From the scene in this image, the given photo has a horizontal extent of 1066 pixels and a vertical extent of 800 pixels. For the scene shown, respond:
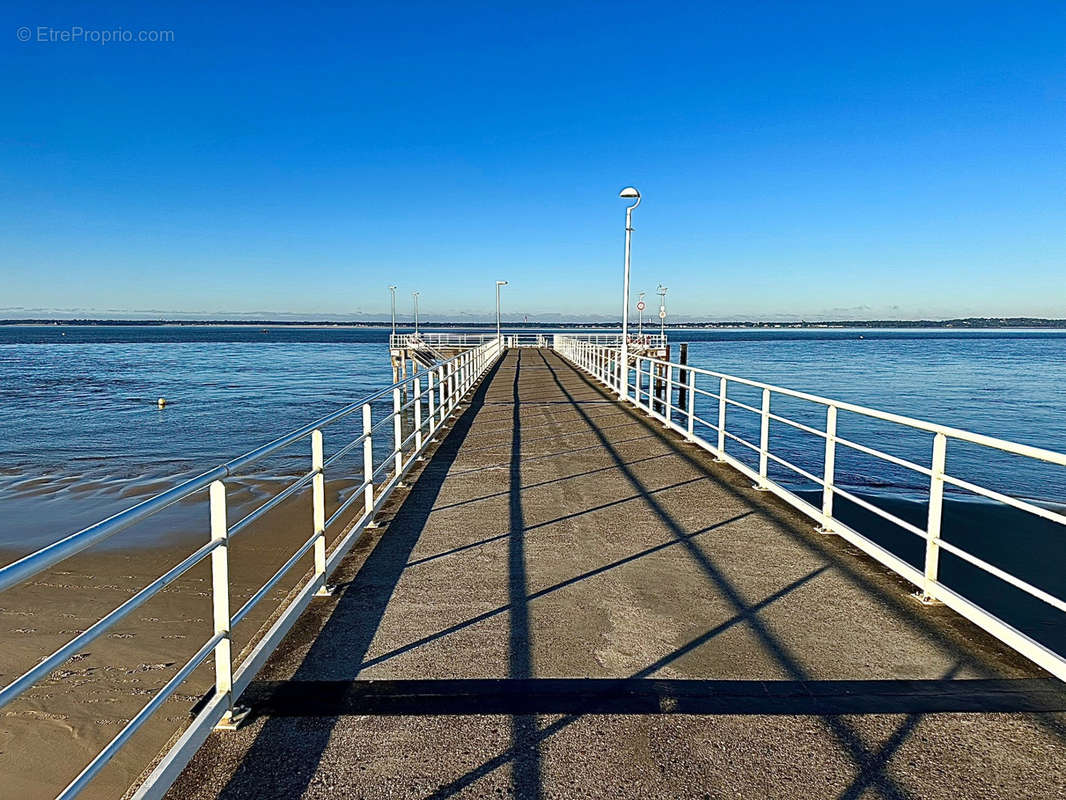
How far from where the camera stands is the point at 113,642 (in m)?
6.16

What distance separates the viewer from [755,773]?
8.46ft

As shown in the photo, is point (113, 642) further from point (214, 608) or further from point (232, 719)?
point (232, 719)

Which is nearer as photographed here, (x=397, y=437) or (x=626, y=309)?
(x=397, y=437)

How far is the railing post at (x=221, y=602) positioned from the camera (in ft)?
9.45

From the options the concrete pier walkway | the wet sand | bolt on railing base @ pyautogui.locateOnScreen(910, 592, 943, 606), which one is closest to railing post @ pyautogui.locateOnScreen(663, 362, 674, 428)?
the wet sand

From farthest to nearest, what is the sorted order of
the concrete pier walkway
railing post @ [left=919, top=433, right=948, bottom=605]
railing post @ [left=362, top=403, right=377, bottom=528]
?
railing post @ [left=362, top=403, right=377, bottom=528] < railing post @ [left=919, top=433, right=948, bottom=605] < the concrete pier walkway

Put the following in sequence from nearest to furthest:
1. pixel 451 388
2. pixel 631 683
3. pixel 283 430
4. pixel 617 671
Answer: pixel 631 683
pixel 617 671
pixel 451 388
pixel 283 430

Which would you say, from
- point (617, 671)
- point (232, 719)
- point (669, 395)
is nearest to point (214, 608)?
point (232, 719)

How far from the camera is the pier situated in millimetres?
2572

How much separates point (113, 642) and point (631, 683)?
494cm

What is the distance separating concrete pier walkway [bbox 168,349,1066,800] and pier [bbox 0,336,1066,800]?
12 mm

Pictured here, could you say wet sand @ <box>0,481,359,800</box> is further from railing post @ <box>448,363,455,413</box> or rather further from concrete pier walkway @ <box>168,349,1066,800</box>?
railing post @ <box>448,363,455,413</box>

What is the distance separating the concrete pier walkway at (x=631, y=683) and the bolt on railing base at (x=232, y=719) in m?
0.03

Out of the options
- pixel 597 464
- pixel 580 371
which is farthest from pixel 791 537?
pixel 580 371
